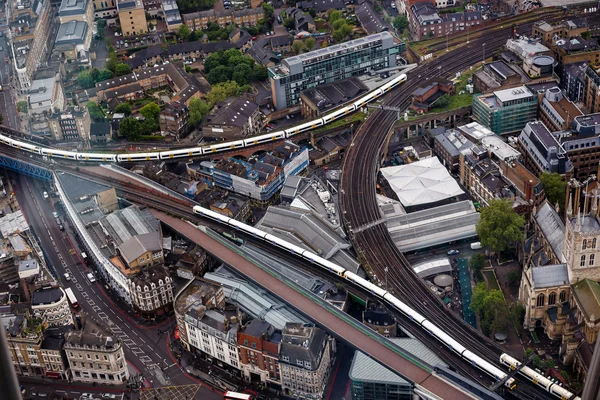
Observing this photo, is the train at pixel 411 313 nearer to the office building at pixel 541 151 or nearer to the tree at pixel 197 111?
the tree at pixel 197 111

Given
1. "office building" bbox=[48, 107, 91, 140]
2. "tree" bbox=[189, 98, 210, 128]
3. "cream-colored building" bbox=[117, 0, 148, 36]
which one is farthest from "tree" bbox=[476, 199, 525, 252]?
"cream-colored building" bbox=[117, 0, 148, 36]

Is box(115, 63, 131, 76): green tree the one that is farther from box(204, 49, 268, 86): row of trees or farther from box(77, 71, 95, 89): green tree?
box(204, 49, 268, 86): row of trees

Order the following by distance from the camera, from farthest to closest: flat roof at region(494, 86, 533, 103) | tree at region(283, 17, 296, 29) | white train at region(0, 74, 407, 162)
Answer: tree at region(283, 17, 296, 29) → white train at region(0, 74, 407, 162) → flat roof at region(494, 86, 533, 103)

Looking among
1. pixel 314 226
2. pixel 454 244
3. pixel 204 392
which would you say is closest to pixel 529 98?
pixel 454 244

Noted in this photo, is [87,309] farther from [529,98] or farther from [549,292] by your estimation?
[529,98]

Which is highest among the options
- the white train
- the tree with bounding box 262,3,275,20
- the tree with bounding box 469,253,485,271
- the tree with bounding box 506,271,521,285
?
the tree with bounding box 262,3,275,20
